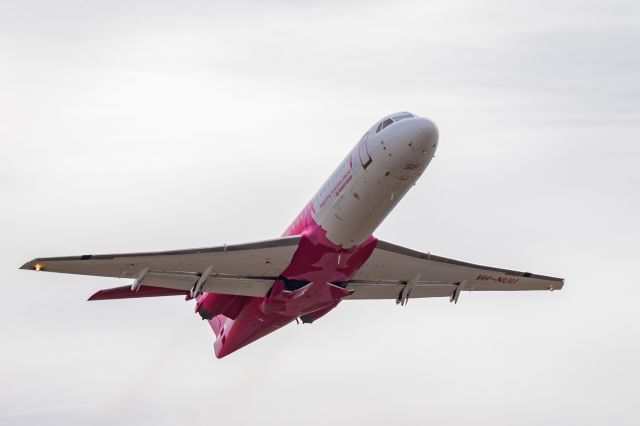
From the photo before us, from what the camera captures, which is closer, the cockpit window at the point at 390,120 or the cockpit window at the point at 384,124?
the cockpit window at the point at 390,120

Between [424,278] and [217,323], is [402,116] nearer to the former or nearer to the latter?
[424,278]

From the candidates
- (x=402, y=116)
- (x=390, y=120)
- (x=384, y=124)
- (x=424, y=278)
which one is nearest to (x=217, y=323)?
(x=424, y=278)

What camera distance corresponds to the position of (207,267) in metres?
56.2

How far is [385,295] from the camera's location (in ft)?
204

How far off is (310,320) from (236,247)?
889cm

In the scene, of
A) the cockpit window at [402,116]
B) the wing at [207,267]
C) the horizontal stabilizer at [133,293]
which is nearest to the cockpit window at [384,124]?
the cockpit window at [402,116]

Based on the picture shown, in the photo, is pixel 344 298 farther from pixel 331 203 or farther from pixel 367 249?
pixel 331 203

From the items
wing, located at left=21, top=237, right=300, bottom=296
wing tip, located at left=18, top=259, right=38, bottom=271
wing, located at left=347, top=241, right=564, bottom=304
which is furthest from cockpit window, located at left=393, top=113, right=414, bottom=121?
wing tip, located at left=18, top=259, right=38, bottom=271

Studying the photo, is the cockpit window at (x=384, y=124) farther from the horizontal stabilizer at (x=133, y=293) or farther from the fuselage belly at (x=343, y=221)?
the horizontal stabilizer at (x=133, y=293)

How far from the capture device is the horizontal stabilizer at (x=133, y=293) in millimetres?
57219

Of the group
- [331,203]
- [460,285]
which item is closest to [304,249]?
[331,203]

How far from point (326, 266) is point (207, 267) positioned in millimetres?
5865

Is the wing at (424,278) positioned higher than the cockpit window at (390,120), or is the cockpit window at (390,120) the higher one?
the cockpit window at (390,120)

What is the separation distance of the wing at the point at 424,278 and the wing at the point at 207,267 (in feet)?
17.1
